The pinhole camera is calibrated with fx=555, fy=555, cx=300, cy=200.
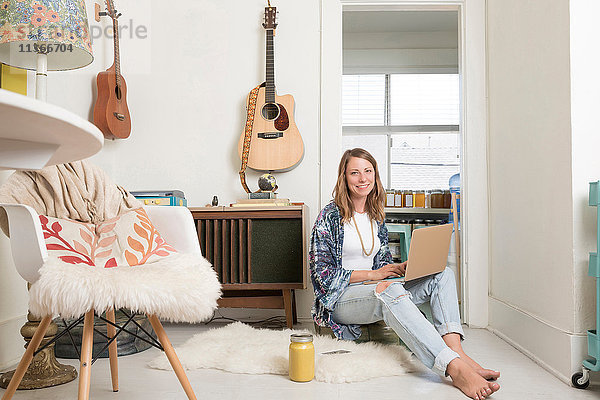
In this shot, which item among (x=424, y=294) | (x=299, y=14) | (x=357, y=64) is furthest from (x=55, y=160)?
(x=357, y=64)

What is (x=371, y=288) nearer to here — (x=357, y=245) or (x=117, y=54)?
(x=357, y=245)

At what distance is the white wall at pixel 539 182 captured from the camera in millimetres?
2041

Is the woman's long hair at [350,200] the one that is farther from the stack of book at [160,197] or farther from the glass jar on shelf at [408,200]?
the glass jar on shelf at [408,200]

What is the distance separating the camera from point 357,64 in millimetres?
5348

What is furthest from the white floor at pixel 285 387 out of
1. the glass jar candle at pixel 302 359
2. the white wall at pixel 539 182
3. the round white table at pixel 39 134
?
the round white table at pixel 39 134

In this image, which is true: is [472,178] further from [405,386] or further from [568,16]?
[405,386]

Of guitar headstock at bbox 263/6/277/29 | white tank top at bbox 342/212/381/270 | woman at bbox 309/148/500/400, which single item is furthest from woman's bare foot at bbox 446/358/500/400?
guitar headstock at bbox 263/6/277/29

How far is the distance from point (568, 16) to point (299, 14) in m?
1.66

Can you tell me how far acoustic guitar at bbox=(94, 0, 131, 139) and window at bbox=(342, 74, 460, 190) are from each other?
105 inches

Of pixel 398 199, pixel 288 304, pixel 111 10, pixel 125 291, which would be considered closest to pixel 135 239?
pixel 125 291

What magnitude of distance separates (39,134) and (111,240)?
3.54 ft

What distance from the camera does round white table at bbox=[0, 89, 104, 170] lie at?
2.02 feet

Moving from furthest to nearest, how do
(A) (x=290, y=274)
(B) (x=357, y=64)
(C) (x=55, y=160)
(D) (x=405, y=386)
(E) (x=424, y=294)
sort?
(B) (x=357, y=64) < (A) (x=290, y=274) < (E) (x=424, y=294) < (D) (x=405, y=386) < (C) (x=55, y=160)

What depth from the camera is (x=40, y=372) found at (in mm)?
1988
